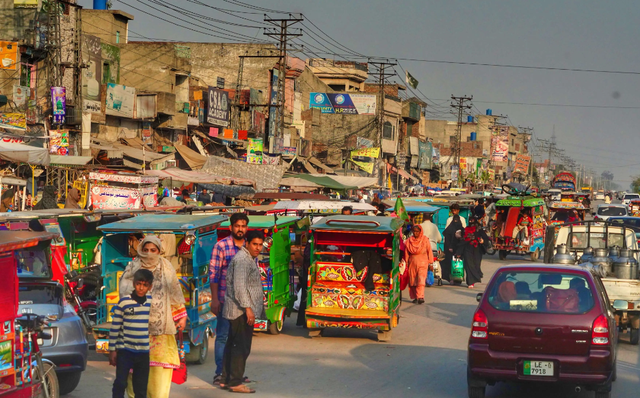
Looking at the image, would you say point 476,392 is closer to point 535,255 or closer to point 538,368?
point 538,368

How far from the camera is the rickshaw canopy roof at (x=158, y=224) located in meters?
9.95

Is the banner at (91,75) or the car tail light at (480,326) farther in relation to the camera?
the banner at (91,75)

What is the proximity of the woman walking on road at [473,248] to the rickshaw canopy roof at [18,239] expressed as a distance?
13.5m

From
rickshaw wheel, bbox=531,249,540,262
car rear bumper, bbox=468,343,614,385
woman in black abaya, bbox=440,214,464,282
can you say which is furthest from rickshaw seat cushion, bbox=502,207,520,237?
car rear bumper, bbox=468,343,614,385

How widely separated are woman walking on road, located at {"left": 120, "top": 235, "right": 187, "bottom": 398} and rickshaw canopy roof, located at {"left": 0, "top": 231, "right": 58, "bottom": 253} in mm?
819

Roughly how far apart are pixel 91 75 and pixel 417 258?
979 inches

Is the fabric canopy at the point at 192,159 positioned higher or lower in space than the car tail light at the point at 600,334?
higher

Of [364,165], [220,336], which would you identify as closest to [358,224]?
[220,336]

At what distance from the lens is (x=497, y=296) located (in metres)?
8.20

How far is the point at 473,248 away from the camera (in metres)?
18.8

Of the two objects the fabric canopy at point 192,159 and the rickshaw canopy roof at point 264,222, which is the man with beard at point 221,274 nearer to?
the rickshaw canopy roof at point 264,222

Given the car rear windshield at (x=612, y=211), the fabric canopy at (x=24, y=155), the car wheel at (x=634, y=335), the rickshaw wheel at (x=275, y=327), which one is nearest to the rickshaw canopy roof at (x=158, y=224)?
the rickshaw wheel at (x=275, y=327)

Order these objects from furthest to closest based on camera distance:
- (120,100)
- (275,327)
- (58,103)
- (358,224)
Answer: (120,100), (58,103), (275,327), (358,224)

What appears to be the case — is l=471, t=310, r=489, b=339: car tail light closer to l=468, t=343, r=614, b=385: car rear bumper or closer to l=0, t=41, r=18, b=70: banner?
l=468, t=343, r=614, b=385: car rear bumper
